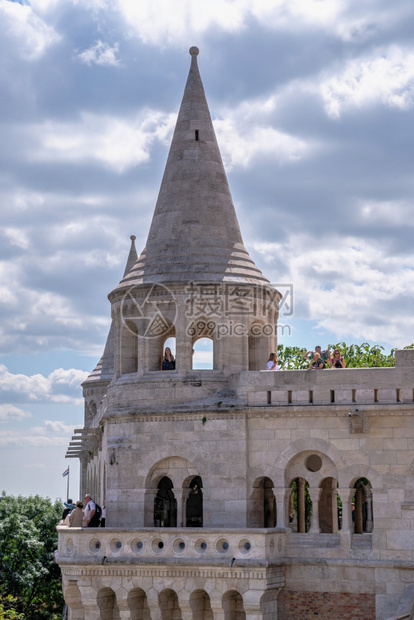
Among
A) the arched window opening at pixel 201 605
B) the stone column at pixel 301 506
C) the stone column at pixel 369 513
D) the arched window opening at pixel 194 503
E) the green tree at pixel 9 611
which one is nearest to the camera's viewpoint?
the arched window opening at pixel 201 605

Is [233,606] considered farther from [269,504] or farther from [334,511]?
[334,511]

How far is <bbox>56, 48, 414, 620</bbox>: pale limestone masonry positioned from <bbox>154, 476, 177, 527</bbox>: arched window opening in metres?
0.04

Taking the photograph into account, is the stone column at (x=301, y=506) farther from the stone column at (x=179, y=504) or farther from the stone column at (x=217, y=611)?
the stone column at (x=217, y=611)

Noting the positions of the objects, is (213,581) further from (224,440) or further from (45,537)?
(45,537)

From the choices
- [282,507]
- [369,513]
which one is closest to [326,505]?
[282,507]

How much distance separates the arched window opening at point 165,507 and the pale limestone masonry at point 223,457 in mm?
42

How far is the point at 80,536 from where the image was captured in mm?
29547

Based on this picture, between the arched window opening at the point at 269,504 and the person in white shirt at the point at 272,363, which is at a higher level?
the person in white shirt at the point at 272,363

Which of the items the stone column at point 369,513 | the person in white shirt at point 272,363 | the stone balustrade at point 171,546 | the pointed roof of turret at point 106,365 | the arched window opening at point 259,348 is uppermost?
the pointed roof of turret at point 106,365

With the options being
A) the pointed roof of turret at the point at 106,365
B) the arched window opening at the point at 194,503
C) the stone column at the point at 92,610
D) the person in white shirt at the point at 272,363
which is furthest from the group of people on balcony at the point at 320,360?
the pointed roof of turret at the point at 106,365

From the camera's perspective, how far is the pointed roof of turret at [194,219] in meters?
31.5

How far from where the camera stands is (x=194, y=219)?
105ft

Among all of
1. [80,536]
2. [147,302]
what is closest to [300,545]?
[80,536]

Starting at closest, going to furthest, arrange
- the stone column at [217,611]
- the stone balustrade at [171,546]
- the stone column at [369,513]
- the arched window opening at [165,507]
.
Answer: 1. the stone balustrade at [171,546]
2. the stone column at [217,611]
3. the arched window opening at [165,507]
4. the stone column at [369,513]
